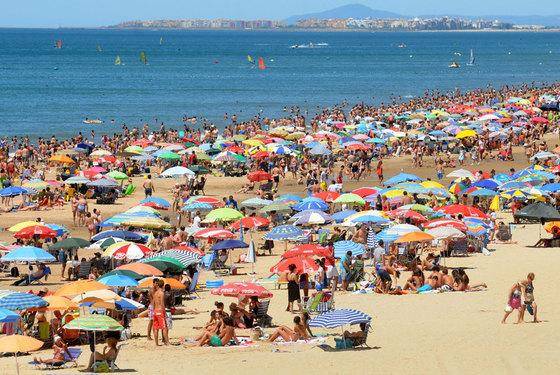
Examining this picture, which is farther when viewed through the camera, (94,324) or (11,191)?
(11,191)

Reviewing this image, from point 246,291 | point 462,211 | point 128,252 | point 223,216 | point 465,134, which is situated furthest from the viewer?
point 465,134

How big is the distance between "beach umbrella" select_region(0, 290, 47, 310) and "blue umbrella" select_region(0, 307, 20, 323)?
0.95 feet

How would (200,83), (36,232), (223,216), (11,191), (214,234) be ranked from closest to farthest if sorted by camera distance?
(214,234) → (36,232) → (223,216) → (11,191) → (200,83)

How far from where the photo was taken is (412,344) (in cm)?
1434

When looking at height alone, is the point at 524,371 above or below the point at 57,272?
above

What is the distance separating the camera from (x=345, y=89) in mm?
88562

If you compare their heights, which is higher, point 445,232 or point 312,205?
point 445,232

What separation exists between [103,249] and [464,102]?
46210 mm

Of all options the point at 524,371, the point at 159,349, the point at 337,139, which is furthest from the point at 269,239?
the point at 337,139

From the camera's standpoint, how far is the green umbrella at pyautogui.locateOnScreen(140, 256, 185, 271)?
18469 mm

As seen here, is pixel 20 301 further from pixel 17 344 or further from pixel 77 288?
pixel 17 344

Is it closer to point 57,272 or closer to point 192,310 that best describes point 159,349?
point 192,310

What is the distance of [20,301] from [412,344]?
215 inches

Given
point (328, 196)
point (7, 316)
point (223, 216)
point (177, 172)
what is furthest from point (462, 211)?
point (7, 316)
